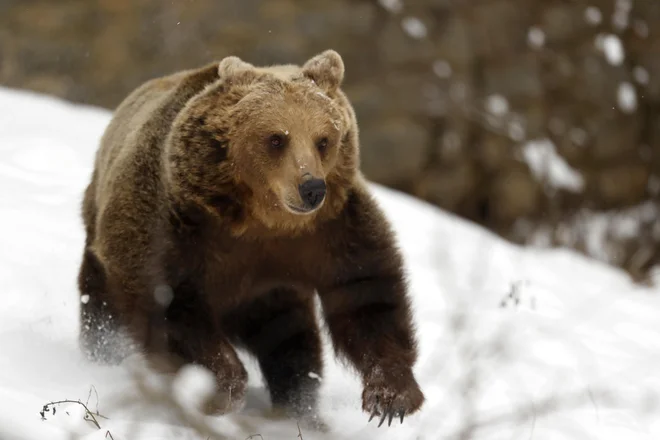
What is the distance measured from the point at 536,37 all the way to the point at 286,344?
7083mm

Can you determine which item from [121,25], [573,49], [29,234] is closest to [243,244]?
[29,234]

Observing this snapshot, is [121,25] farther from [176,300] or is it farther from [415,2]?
[176,300]

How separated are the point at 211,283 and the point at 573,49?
7694 millimetres

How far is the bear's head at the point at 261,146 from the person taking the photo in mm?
4242

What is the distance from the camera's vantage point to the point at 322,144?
4297 millimetres

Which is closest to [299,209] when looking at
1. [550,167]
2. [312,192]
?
[312,192]

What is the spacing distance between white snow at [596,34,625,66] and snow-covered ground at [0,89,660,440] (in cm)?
304

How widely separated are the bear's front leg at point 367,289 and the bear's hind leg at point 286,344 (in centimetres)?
28

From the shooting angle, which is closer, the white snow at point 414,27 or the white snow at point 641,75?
the white snow at point 414,27

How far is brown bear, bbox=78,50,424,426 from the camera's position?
14.1 ft

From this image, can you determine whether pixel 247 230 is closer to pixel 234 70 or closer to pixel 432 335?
pixel 234 70

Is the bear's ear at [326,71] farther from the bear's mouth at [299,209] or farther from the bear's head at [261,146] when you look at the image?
the bear's mouth at [299,209]

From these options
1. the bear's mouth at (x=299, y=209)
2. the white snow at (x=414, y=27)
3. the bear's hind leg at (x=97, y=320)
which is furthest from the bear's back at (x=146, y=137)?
the white snow at (x=414, y=27)

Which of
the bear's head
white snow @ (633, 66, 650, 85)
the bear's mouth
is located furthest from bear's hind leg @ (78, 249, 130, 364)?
white snow @ (633, 66, 650, 85)
